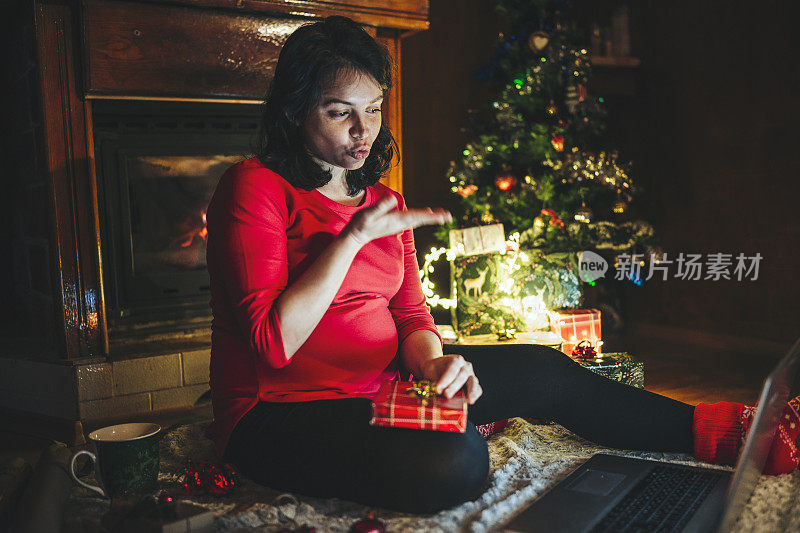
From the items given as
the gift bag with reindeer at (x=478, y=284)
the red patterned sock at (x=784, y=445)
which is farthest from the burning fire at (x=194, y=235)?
the red patterned sock at (x=784, y=445)

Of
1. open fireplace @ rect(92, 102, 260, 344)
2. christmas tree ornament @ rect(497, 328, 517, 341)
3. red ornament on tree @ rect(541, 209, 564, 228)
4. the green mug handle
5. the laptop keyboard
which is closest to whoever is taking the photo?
the laptop keyboard

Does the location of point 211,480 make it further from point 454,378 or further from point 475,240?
point 475,240

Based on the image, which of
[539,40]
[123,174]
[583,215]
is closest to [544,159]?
[583,215]

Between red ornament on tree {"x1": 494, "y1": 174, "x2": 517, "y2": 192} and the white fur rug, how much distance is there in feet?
4.92

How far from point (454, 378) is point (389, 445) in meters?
0.16

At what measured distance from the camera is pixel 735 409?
4.48 feet

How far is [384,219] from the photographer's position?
1.14 metres

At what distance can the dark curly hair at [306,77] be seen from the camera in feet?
4.08

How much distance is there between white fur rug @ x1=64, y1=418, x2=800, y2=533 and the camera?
117 cm

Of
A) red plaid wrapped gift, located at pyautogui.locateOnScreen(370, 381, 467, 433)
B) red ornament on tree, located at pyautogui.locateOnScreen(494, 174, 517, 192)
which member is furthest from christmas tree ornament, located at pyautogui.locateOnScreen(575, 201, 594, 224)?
red plaid wrapped gift, located at pyautogui.locateOnScreen(370, 381, 467, 433)

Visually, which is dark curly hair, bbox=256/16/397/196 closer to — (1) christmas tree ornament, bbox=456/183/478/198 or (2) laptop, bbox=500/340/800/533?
(2) laptop, bbox=500/340/800/533

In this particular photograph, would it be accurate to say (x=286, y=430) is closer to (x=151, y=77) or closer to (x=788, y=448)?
(x=788, y=448)

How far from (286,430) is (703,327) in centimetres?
267

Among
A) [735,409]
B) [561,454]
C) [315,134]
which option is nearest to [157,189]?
[315,134]
